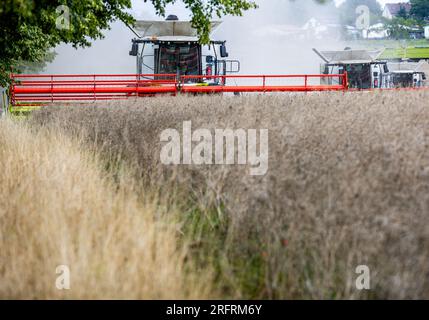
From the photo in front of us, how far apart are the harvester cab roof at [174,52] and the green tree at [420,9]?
76.5 meters

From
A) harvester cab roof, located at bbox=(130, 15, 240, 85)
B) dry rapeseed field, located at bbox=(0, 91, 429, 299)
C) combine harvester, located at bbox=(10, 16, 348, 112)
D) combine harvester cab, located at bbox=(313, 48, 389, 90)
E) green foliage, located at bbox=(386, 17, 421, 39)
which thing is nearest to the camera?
dry rapeseed field, located at bbox=(0, 91, 429, 299)

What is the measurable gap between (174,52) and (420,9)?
77.1 m

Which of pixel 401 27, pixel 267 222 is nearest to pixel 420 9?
pixel 401 27

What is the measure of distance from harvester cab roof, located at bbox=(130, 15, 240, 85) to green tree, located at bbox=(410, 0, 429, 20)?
76.5 metres

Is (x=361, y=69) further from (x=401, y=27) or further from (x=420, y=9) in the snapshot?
(x=420, y=9)

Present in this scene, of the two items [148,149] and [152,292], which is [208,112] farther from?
[152,292]

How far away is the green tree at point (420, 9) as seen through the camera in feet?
282

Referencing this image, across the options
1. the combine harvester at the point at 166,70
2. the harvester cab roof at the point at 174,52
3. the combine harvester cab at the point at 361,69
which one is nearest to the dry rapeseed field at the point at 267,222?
the combine harvester at the point at 166,70

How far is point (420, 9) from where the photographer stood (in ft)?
282

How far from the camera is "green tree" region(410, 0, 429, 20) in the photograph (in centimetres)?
8588

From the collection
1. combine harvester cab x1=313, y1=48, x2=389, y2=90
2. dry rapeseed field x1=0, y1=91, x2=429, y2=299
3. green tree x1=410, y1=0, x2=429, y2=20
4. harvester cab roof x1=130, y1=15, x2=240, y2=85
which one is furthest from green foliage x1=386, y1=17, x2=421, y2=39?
dry rapeseed field x1=0, y1=91, x2=429, y2=299

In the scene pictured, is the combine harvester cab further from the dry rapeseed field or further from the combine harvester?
the dry rapeseed field

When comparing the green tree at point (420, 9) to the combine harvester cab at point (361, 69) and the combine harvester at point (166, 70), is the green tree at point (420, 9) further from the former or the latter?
the combine harvester at point (166, 70)
